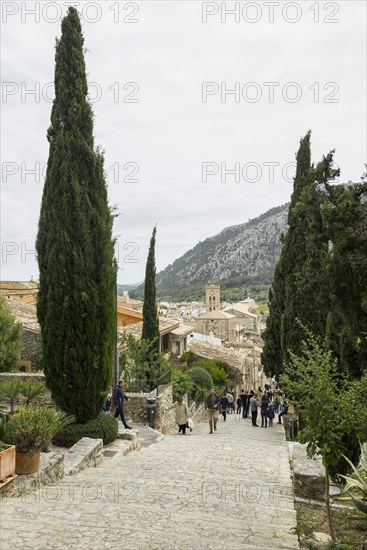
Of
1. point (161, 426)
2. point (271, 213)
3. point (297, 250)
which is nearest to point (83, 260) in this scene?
point (161, 426)

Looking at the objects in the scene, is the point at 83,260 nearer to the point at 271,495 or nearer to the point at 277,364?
the point at 271,495

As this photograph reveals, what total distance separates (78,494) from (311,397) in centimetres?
326

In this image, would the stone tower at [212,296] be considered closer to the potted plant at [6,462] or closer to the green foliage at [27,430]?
the green foliage at [27,430]

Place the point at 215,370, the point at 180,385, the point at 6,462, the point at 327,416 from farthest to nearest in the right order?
1. the point at 215,370
2. the point at 180,385
3. the point at 6,462
4. the point at 327,416

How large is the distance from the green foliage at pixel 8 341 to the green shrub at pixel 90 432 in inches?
283

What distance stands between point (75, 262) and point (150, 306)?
502 inches

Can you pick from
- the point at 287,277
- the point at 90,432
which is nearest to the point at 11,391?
the point at 90,432

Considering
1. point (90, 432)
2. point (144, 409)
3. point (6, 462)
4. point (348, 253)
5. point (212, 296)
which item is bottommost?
point (144, 409)

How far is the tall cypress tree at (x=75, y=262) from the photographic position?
10.8 m

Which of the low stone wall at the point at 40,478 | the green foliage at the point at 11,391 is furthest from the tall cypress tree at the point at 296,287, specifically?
the green foliage at the point at 11,391

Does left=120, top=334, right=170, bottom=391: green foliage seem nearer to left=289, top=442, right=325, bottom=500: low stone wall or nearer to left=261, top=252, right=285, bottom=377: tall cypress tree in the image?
left=261, top=252, right=285, bottom=377: tall cypress tree

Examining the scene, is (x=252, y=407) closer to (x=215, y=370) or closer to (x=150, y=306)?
(x=150, y=306)

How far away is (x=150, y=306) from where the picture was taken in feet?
76.6

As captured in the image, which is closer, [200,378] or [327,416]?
[327,416]
